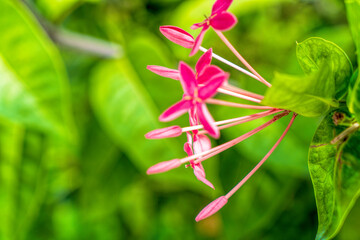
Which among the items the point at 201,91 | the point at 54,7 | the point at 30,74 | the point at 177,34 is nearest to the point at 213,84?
the point at 201,91

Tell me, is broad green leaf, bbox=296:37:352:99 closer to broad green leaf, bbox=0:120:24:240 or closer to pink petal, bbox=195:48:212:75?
pink petal, bbox=195:48:212:75

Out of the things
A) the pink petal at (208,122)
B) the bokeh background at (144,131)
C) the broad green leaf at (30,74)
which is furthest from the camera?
the bokeh background at (144,131)

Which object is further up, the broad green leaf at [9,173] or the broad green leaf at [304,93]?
the broad green leaf at [304,93]

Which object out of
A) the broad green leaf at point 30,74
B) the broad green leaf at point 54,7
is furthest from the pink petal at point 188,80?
the broad green leaf at point 54,7

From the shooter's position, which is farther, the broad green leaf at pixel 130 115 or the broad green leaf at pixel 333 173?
the broad green leaf at pixel 130 115

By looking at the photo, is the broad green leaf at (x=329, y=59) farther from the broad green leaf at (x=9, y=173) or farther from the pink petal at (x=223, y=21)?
the broad green leaf at (x=9, y=173)

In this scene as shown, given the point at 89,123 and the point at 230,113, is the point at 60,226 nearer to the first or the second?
the point at 89,123

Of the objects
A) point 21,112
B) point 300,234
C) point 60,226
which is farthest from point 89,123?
point 60,226

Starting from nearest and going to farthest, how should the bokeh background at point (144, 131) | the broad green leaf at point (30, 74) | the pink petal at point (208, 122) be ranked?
the pink petal at point (208, 122)
the broad green leaf at point (30, 74)
the bokeh background at point (144, 131)
